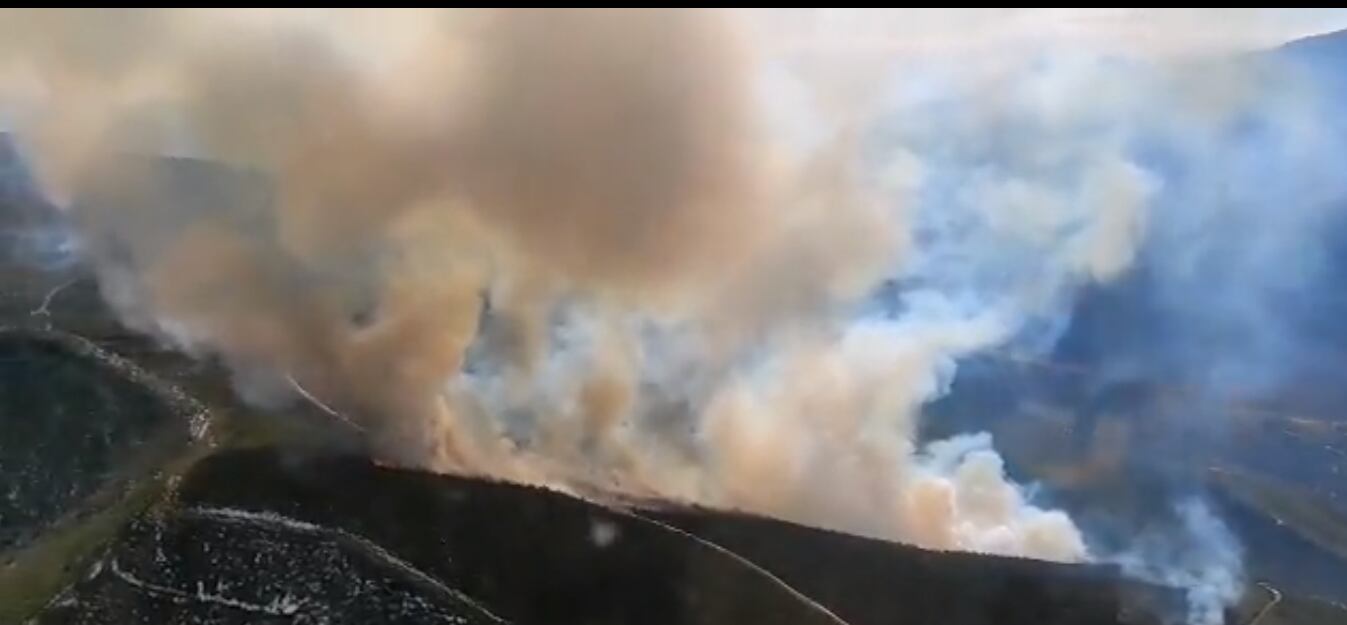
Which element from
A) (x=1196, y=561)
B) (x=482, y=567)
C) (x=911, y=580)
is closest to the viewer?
(x=482, y=567)

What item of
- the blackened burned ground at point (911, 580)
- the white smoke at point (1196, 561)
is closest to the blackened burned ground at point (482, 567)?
the blackened burned ground at point (911, 580)

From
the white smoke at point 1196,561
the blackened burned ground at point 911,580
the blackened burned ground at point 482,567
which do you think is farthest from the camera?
the white smoke at point 1196,561

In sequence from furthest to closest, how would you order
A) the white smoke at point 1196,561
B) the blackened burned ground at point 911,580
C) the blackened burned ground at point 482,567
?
the white smoke at point 1196,561, the blackened burned ground at point 911,580, the blackened burned ground at point 482,567

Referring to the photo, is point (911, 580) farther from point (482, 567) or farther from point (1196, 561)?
point (1196, 561)

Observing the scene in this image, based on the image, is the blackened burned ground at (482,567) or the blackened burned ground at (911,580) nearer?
the blackened burned ground at (482,567)

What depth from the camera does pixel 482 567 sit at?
69062 millimetres

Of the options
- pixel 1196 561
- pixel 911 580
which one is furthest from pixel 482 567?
pixel 1196 561

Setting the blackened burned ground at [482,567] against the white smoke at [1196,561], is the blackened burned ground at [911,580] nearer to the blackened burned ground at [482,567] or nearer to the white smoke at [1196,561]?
the blackened burned ground at [482,567]

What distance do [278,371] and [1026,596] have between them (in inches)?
1936

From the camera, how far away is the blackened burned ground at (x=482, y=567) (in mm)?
66625

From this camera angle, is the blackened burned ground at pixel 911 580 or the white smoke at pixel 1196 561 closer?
the blackened burned ground at pixel 911 580

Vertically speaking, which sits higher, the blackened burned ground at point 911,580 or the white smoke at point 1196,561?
the white smoke at point 1196,561

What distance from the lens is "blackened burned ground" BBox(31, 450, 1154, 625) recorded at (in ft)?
219

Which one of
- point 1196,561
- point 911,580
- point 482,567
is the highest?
point 1196,561
